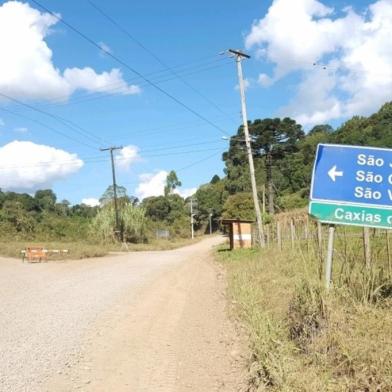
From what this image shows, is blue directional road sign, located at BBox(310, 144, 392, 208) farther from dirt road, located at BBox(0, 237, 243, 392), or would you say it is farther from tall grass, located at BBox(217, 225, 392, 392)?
dirt road, located at BBox(0, 237, 243, 392)

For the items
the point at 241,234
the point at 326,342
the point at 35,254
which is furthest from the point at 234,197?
the point at 326,342

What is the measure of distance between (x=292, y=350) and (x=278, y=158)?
62217 millimetres

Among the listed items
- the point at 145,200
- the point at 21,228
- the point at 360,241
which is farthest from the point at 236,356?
the point at 145,200

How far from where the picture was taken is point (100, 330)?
8695mm

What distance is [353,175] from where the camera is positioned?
642 centimetres

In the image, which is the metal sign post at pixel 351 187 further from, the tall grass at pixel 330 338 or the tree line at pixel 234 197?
the tree line at pixel 234 197

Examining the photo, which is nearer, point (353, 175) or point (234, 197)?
point (353, 175)

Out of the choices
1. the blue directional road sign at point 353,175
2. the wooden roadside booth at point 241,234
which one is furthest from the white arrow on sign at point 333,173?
the wooden roadside booth at point 241,234

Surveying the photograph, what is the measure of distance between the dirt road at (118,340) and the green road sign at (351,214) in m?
2.21

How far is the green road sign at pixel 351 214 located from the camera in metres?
6.30

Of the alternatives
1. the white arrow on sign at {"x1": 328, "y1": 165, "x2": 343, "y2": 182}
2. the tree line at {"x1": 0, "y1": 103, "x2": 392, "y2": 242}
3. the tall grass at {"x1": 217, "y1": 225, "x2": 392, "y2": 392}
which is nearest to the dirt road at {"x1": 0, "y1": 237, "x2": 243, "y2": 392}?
the tall grass at {"x1": 217, "y1": 225, "x2": 392, "y2": 392}

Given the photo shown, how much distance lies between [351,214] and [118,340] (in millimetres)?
4082

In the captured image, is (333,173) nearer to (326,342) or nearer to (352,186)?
(352,186)

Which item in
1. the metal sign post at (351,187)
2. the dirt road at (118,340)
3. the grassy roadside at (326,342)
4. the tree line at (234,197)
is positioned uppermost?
the tree line at (234,197)
